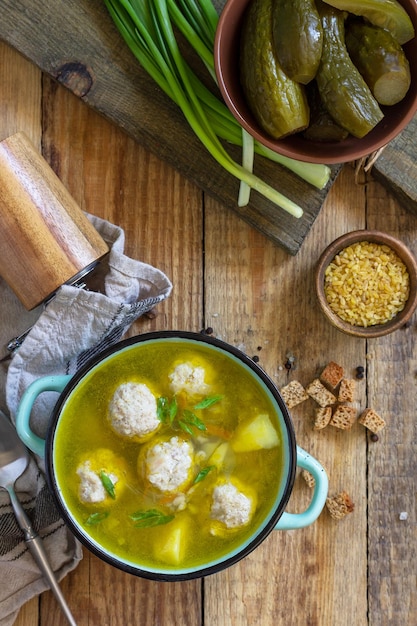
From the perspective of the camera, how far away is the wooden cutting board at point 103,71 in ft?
5.10

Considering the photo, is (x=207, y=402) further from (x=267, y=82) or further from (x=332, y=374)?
(x=267, y=82)

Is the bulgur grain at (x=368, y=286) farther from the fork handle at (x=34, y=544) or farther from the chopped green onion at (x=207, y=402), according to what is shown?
the fork handle at (x=34, y=544)

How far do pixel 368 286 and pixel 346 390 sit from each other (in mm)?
226

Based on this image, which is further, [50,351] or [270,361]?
[270,361]

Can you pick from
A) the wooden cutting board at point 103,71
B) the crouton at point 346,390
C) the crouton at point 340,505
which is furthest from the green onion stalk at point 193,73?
the crouton at point 340,505

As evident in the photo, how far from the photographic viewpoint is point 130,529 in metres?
1.41

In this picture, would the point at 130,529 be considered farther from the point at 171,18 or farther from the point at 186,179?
the point at 171,18

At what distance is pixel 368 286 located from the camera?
1.56m

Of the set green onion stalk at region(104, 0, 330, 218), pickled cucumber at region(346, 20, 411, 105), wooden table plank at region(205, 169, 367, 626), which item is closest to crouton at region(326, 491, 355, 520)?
wooden table plank at region(205, 169, 367, 626)

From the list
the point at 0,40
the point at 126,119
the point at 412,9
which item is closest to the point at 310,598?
the point at 126,119

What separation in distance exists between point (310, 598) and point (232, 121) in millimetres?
1014

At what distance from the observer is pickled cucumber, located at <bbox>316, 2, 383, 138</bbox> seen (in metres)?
1.32

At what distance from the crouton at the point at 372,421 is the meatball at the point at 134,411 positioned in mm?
468

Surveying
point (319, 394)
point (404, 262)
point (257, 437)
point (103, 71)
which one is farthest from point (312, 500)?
point (103, 71)
